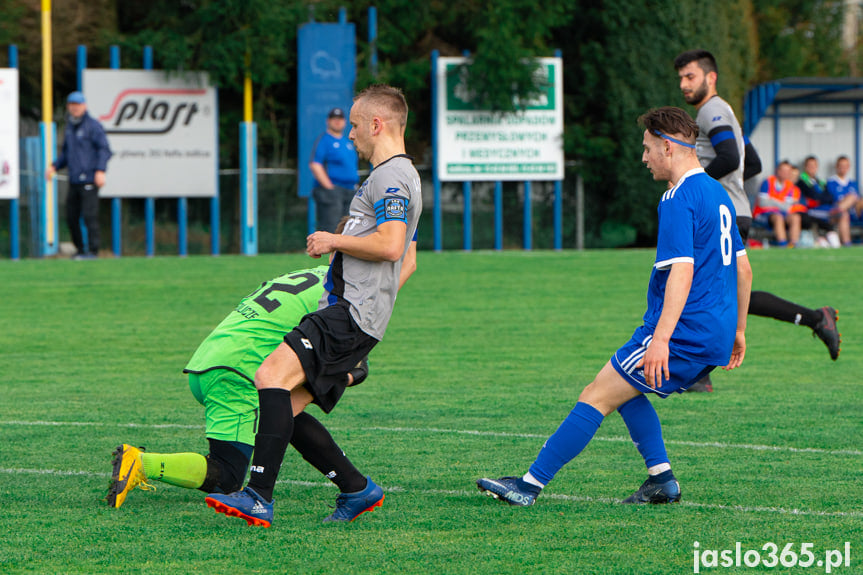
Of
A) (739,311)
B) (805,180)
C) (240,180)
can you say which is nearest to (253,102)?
(240,180)

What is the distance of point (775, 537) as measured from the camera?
4559 mm

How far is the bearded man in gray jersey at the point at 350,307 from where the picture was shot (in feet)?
15.4

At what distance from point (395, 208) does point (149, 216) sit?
18.2 meters

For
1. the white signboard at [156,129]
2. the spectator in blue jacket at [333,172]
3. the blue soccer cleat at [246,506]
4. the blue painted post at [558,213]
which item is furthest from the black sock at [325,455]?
the blue painted post at [558,213]

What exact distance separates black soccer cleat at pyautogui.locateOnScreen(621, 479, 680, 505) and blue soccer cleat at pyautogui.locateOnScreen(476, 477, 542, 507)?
400 mm

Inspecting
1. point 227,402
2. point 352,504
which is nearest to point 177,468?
point 227,402

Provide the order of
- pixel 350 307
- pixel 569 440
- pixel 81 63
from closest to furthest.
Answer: pixel 350 307 < pixel 569 440 < pixel 81 63

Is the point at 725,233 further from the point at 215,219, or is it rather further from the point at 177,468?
the point at 215,219

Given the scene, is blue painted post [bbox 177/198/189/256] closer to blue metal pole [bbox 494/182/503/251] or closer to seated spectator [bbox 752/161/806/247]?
blue metal pole [bbox 494/182/503/251]

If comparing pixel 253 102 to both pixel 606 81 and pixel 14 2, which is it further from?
pixel 606 81

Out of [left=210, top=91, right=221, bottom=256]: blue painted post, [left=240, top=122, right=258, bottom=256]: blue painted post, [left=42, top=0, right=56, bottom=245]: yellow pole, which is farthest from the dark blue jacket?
[left=240, top=122, right=258, bottom=256]: blue painted post

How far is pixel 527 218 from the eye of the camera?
965 inches

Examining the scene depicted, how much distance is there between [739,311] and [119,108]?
715 inches

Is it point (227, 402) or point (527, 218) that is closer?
point (227, 402)
